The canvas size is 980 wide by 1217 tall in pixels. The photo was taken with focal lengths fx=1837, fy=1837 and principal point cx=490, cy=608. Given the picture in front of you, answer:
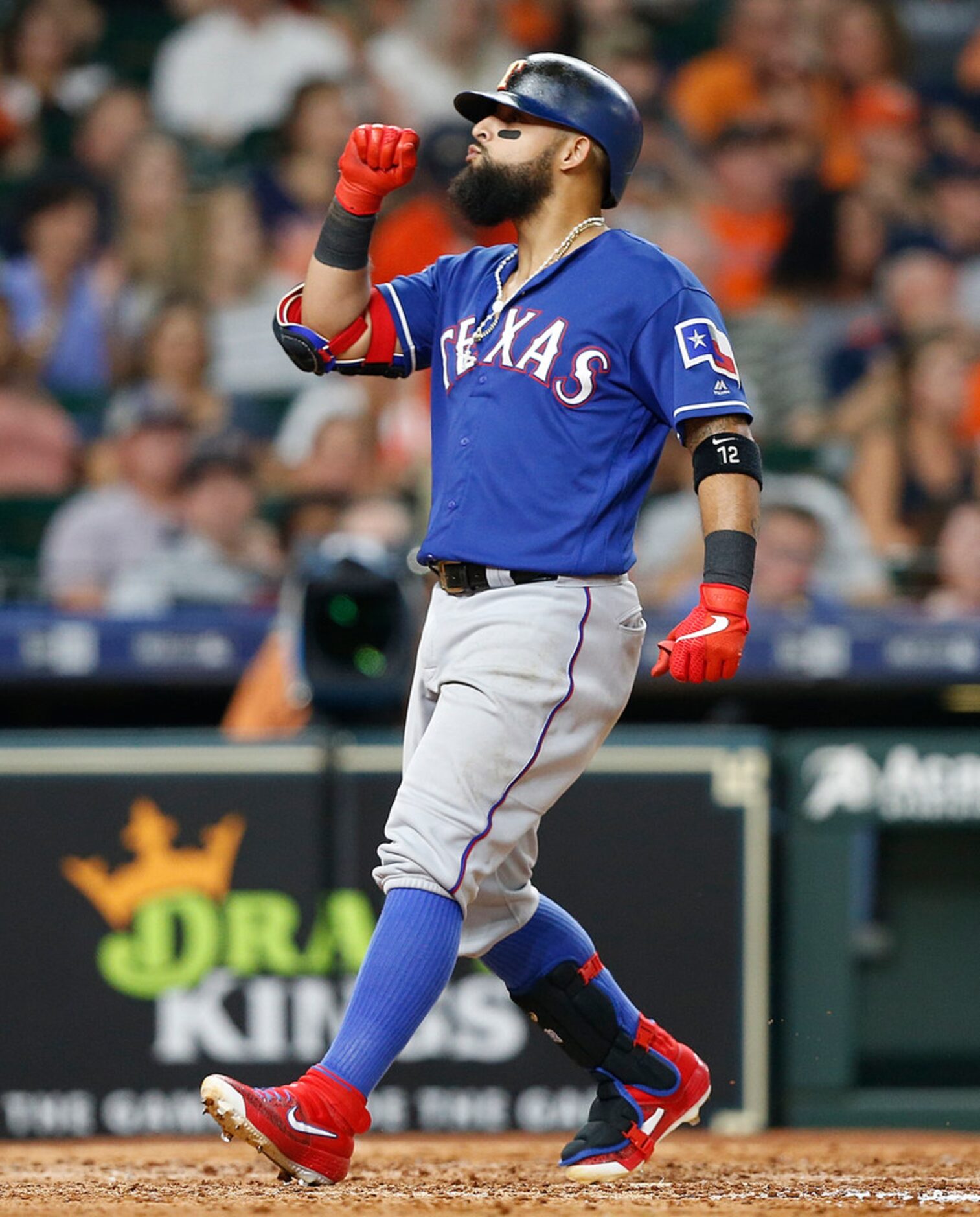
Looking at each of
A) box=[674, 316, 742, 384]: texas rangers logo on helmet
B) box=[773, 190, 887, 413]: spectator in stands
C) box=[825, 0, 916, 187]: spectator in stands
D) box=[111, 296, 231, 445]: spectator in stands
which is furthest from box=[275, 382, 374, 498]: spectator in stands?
box=[674, 316, 742, 384]: texas rangers logo on helmet

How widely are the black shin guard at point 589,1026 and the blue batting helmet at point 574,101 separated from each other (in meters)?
1.39

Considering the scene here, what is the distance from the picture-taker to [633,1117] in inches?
128

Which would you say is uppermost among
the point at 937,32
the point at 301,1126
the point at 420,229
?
the point at 937,32

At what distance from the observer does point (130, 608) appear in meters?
5.66

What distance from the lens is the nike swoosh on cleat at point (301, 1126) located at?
271 cm

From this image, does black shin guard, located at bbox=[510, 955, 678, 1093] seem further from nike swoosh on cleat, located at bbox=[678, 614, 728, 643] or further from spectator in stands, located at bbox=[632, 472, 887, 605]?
spectator in stands, located at bbox=[632, 472, 887, 605]

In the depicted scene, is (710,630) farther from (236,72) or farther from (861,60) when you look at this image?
(861,60)

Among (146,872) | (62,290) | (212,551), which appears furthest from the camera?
(62,290)

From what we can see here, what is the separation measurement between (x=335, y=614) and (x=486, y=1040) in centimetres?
121

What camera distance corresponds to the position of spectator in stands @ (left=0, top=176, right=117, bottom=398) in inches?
295

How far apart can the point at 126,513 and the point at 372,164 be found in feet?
11.9

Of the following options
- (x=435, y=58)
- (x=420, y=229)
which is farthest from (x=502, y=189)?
(x=435, y=58)

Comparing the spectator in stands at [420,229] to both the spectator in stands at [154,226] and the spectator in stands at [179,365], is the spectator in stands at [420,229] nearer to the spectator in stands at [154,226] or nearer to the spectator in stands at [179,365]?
the spectator in stands at [179,365]

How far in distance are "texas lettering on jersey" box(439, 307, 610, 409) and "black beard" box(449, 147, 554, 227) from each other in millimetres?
187
